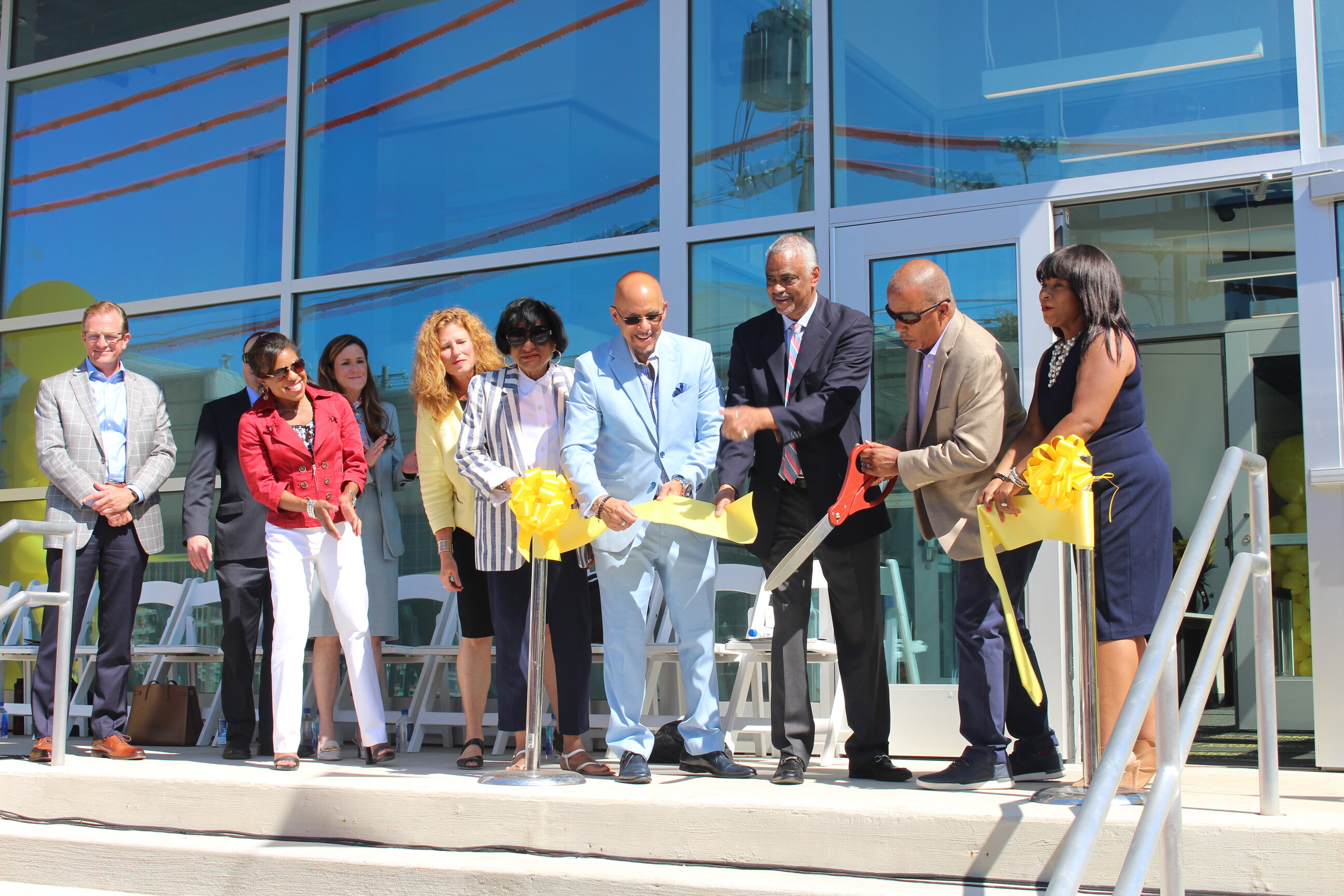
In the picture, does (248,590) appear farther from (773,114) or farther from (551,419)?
(773,114)

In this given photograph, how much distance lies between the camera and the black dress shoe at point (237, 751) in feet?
16.5

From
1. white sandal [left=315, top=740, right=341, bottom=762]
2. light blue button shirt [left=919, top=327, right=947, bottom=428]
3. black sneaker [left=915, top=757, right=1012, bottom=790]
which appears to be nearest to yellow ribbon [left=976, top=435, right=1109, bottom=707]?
black sneaker [left=915, top=757, right=1012, bottom=790]

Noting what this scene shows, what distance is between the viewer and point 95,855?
395cm

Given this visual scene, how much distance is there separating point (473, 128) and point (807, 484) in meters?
3.68

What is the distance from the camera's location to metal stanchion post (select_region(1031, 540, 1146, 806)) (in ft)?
Result: 10.4

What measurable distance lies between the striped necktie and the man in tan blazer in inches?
14.3

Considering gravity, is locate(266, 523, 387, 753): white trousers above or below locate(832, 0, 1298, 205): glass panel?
below

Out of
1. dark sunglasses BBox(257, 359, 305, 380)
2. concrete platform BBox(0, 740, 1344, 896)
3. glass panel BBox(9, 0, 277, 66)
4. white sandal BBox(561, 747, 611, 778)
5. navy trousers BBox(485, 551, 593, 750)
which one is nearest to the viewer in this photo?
concrete platform BBox(0, 740, 1344, 896)

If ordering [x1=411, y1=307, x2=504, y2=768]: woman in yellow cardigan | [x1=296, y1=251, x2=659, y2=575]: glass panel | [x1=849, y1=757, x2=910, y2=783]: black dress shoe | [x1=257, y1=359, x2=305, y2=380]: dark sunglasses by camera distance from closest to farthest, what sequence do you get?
[x1=849, y1=757, x2=910, y2=783]: black dress shoe → [x1=257, y1=359, x2=305, y2=380]: dark sunglasses → [x1=411, y1=307, x2=504, y2=768]: woman in yellow cardigan → [x1=296, y1=251, x2=659, y2=575]: glass panel

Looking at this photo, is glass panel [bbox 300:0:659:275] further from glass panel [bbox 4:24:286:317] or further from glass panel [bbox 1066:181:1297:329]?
glass panel [bbox 1066:181:1297:329]

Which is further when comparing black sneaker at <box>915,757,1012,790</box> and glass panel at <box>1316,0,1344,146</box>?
glass panel at <box>1316,0,1344,146</box>

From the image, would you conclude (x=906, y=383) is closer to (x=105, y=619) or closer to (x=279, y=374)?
(x=279, y=374)

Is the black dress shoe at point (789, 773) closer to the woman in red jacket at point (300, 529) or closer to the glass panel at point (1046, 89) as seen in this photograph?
the woman in red jacket at point (300, 529)

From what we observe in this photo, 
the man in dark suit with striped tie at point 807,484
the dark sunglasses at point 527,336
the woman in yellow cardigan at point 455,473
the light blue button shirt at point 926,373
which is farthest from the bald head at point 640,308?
the woman in yellow cardigan at point 455,473
